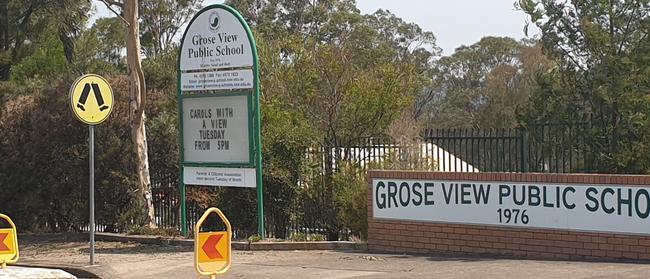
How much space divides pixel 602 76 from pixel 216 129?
841 centimetres

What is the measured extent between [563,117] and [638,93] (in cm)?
193

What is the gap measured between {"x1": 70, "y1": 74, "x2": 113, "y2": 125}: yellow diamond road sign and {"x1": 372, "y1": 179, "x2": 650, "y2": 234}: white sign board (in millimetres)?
4218

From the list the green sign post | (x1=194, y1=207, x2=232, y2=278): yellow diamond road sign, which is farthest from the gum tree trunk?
(x1=194, y1=207, x2=232, y2=278): yellow diamond road sign

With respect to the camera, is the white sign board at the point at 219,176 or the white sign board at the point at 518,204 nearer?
the white sign board at the point at 518,204

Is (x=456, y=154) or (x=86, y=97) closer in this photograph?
(x=86, y=97)

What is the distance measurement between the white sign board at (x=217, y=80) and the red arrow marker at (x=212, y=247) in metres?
5.58

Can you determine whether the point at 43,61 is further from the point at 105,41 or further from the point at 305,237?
the point at 105,41

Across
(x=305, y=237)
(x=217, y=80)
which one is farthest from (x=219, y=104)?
(x=305, y=237)

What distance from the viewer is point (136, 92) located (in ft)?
57.2

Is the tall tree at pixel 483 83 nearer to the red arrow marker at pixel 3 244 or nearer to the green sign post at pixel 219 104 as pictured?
the green sign post at pixel 219 104

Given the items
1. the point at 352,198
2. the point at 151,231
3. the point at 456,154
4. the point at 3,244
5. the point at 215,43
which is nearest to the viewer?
the point at 3,244

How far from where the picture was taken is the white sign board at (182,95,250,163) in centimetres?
1545

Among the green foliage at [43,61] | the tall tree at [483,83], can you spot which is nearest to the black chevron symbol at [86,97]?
the green foliage at [43,61]

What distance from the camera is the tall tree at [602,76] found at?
58.4ft
